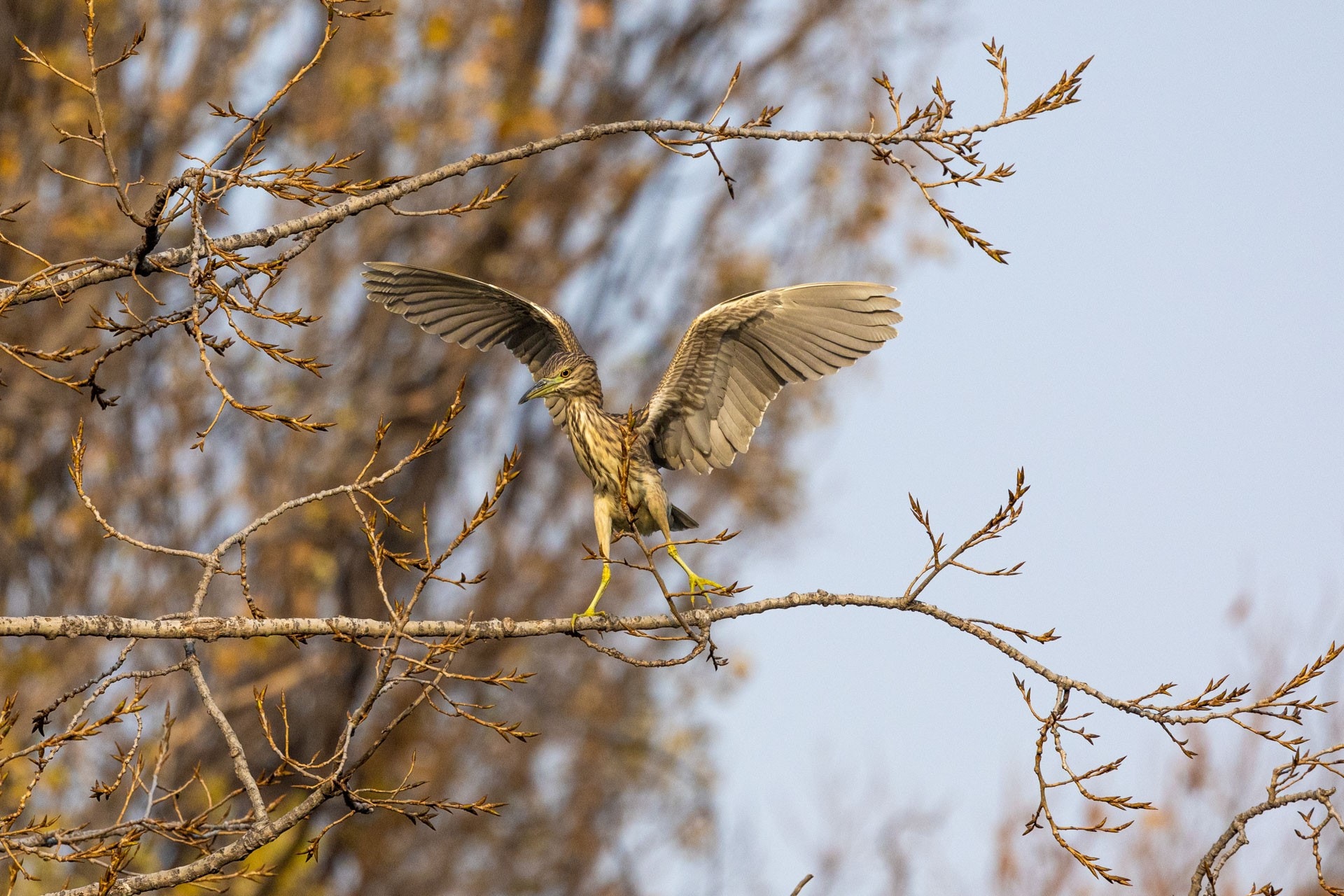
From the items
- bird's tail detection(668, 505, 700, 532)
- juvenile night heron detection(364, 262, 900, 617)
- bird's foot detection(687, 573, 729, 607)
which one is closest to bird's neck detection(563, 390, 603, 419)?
juvenile night heron detection(364, 262, 900, 617)

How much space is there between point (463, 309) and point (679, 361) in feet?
2.57

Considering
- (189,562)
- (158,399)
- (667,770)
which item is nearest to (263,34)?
(158,399)

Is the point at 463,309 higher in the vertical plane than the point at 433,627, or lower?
higher

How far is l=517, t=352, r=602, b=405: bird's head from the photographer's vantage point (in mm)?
4516

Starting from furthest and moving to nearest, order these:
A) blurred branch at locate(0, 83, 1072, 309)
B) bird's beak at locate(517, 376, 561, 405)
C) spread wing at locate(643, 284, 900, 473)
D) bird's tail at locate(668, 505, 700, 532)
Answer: bird's tail at locate(668, 505, 700, 532) < bird's beak at locate(517, 376, 561, 405) < spread wing at locate(643, 284, 900, 473) < blurred branch at locate(0, 83, 1072, 309)

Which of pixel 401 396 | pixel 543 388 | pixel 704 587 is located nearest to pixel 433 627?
pixel 704 587

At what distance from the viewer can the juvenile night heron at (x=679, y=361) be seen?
4.39 meters

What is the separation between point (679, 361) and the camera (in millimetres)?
4504

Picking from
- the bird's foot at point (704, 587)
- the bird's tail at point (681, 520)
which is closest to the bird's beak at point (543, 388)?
the bird's tail at point (681, 520)

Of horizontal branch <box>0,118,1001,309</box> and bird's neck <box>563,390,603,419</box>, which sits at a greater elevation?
bird's neck <box>563,390,603,419</box>

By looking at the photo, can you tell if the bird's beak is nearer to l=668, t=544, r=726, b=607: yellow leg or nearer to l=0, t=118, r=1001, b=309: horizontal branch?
l=668, t=544, r=726, b=607: yellow leg

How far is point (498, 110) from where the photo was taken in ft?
34.2

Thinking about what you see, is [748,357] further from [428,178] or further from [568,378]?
[428,178]

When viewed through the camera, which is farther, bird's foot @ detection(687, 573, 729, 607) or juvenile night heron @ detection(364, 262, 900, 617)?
juvenile night heron @ detection(364, 262, 900, 617)
